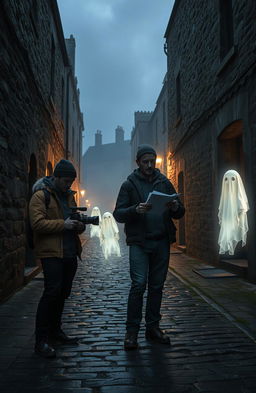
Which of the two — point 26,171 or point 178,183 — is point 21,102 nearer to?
point 26,171

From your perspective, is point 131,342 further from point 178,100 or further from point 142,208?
point 178,100

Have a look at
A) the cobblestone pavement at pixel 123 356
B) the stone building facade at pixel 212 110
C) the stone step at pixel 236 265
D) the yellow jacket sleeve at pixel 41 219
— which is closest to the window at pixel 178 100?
the stone building facade at pixel 212 110

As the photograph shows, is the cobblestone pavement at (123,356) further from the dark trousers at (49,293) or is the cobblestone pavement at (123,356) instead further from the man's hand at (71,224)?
the man's hand at (71,224)

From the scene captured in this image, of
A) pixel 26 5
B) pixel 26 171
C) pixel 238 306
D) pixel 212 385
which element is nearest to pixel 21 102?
pixel 26 171

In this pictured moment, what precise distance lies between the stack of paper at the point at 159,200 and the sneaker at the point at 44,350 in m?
1.59

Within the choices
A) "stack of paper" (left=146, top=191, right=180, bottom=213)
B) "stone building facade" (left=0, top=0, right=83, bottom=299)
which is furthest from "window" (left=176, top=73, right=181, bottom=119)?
"stack of paper" (left=146, top=191, right=180, bottom=213)

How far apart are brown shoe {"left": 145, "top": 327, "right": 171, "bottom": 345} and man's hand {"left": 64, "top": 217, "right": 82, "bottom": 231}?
133 cm

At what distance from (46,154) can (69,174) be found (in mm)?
6403

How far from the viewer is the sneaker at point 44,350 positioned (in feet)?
9.75

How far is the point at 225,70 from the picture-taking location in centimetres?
780

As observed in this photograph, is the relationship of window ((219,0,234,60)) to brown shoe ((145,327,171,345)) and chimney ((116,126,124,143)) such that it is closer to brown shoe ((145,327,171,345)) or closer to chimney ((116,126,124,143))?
brown shoe ((145,327,171,345))

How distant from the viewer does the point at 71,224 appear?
3166 mm

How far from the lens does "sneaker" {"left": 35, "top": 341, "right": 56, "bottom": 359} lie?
2973 mm

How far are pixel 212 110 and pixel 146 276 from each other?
20.9ft
